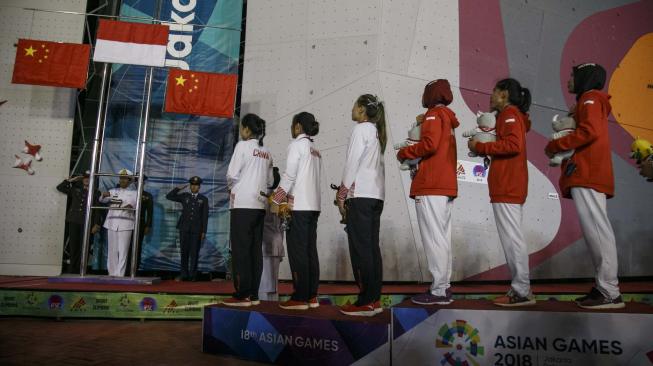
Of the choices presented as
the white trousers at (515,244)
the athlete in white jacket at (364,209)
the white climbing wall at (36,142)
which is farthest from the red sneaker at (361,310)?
the white climbing wall at (36,142)

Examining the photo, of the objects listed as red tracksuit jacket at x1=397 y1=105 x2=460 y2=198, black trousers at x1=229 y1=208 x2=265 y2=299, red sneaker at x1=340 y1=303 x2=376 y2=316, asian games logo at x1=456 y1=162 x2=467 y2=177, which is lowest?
red sneaker at x1=340 y1=303 x2=376 y2=316

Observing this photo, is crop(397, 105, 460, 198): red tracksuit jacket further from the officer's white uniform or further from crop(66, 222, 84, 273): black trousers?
crop(66, 222, 84, 273): black trousers

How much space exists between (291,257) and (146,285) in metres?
3.05

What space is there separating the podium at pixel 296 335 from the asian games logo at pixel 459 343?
336 millimetres

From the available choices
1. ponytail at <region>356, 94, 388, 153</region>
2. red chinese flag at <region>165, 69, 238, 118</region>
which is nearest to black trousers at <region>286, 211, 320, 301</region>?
ponytail at <region>356, 94, 388, 153</region>

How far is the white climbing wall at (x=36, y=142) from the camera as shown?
7.12 meters

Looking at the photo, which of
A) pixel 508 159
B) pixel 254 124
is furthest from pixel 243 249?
pixel 508 159

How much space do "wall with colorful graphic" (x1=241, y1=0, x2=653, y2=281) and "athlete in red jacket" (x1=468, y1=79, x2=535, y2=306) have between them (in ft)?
11.7

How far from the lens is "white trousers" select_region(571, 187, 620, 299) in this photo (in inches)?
104

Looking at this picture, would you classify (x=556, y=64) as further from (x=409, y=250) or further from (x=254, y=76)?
(x=254, y=76)

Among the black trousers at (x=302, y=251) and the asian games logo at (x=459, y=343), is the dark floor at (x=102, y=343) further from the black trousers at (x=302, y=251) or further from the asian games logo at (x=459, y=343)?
the asian games logo at (x=459, y=343)

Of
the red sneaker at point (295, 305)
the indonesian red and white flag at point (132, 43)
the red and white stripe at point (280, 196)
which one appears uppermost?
the indonesian red and white flag at point (132, 43)

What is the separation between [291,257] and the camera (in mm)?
3289

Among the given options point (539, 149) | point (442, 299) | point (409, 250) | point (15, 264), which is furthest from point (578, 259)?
point (15, 264)
